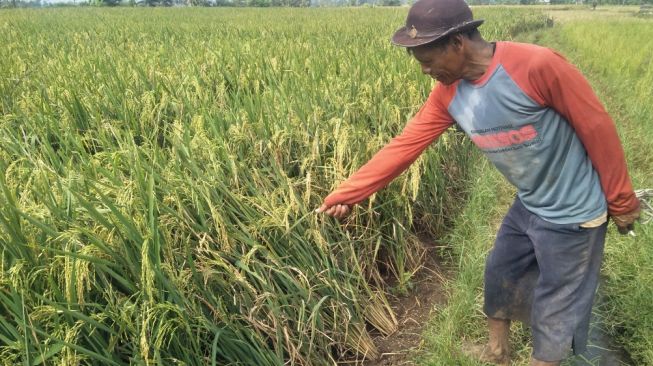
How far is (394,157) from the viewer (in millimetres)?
1743

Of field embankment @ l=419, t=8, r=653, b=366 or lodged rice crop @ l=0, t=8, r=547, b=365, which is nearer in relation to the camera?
lodged rice crop @ l=0, t=8, r=547, b=365

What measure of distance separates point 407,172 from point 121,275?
5.09ft

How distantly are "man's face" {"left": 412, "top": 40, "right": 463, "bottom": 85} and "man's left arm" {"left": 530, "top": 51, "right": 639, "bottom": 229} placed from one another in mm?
223

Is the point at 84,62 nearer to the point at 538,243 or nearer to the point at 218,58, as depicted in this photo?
the point at 218,58

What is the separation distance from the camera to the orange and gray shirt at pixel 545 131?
4.50 ft

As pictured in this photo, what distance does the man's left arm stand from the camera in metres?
1.35

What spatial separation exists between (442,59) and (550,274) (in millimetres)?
835

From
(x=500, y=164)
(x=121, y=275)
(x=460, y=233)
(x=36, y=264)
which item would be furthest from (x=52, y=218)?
(x=460, y=233)

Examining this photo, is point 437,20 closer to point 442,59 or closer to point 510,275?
point 442,59

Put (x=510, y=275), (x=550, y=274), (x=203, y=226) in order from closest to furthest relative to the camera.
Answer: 1. (x=550, y=274)
2. (x=203, y=226)
3. (x=510, y=275)

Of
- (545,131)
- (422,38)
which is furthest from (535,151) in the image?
(422,38)

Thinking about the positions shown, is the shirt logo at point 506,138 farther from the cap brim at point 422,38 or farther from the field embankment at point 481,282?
the field embankment at point 481,282

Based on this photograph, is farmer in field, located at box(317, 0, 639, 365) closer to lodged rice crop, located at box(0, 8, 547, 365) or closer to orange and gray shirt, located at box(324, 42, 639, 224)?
orange and gray shirt, located at box(324, 42, 639, 224)

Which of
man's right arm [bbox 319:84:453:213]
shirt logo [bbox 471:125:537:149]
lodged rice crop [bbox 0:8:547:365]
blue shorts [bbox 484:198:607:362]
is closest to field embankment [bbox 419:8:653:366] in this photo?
lodged rice crop [bbox 0:8:547:365]
